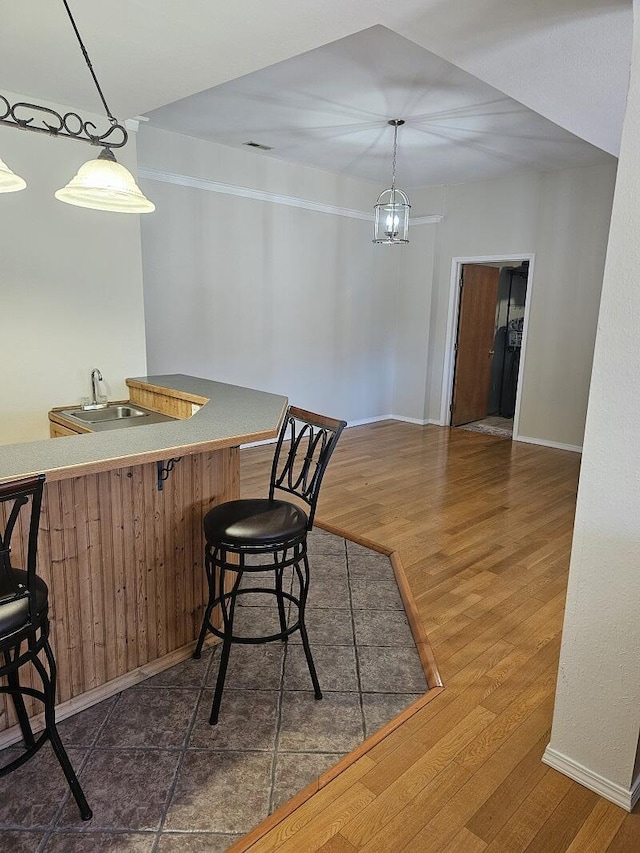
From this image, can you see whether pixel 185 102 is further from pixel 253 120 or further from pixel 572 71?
pixel 572 71

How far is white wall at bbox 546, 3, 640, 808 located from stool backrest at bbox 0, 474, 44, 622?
1.53 meters

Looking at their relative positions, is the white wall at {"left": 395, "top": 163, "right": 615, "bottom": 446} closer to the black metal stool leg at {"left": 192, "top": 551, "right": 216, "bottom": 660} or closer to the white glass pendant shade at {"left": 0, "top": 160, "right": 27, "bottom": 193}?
the black metal stool leg at {"left": 192, "top": 551, "right": 216, "bottom": 660}

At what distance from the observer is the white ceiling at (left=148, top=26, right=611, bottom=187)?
3.29m

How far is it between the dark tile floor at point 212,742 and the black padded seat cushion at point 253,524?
67 cm

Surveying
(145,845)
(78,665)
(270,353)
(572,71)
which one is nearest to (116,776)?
(145,845)

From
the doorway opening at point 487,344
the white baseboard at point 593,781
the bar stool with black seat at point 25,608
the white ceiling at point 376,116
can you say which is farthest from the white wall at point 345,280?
the white baseboard at point 593,781

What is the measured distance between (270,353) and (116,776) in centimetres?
449

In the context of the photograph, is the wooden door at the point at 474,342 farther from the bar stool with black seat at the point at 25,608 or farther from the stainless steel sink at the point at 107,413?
the bar stool with black seat at the point at 25,608

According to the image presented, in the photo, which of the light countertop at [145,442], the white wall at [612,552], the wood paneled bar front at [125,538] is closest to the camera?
the white wall at [612,552]

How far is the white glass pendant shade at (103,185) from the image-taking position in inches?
80.1

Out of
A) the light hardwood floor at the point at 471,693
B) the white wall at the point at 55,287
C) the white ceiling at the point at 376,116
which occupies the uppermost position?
the white ceiling at the point at 376,116

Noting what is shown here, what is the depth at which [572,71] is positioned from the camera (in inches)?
→ 103

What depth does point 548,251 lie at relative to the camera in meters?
5.90

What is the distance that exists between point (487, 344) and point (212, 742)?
6516mm
